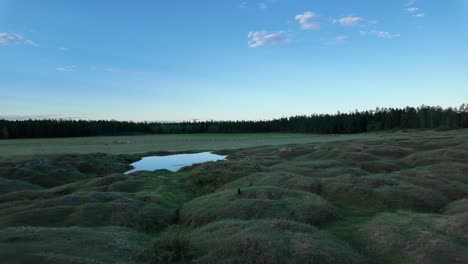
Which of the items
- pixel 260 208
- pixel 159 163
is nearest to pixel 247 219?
pixel 260 208

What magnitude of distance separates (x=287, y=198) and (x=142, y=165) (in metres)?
51.2

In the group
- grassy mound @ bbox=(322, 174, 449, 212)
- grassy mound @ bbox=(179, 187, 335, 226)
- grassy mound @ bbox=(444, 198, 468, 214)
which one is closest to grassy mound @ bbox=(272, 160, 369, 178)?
grassy mound @ bbox=(322, 174, 449, 212)

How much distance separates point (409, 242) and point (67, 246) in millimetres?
17929

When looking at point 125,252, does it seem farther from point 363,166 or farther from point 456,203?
point 363,166

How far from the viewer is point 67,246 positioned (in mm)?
16422

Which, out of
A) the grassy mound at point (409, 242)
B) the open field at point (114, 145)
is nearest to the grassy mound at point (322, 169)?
the grassy mound at point (409, 242)

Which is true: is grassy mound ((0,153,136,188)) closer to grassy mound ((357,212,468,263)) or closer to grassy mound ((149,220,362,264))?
grassy mound ((149,220,362,264))

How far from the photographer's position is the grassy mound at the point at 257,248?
16.1 m

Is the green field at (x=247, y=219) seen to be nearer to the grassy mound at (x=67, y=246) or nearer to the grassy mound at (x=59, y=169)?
the grassy mound at (x=67, y=246)

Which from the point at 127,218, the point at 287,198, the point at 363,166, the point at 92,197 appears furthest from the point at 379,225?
the point at 363,166

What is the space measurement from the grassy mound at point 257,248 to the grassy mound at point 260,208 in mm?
4472

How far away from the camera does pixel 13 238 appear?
17156 mm

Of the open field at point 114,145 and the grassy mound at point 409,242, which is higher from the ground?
the open field at point 114,145

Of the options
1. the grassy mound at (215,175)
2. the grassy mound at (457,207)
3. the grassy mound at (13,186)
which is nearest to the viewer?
the grassy mound at (457,207)
